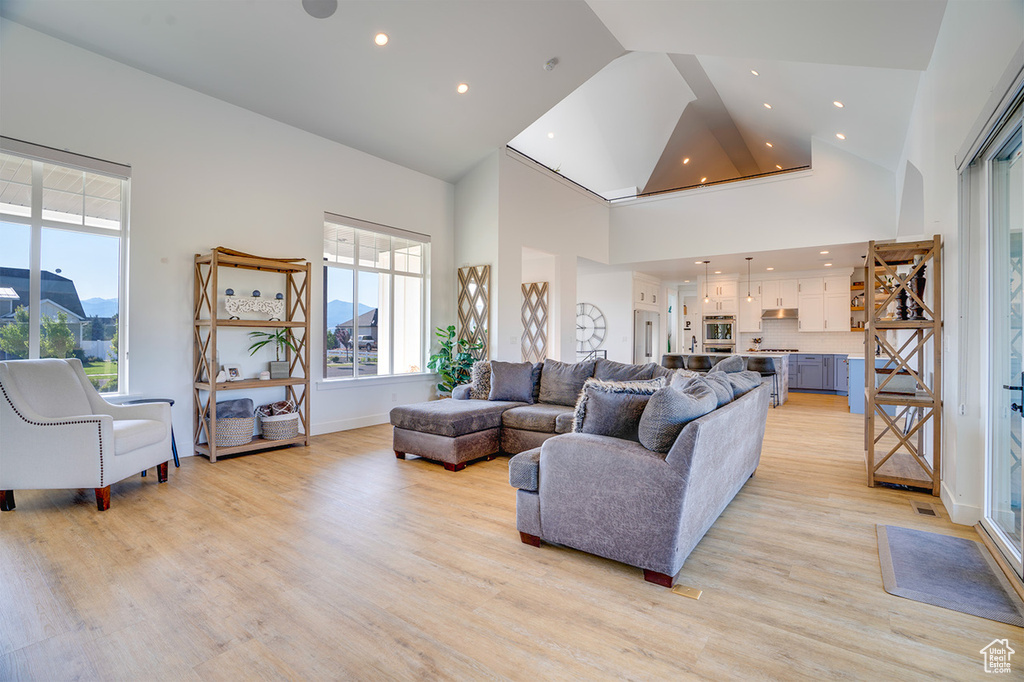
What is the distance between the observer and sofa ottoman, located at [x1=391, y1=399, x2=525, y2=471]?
13.1 feet

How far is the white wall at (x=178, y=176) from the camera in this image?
3.65m

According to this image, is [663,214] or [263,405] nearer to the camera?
[263,405]

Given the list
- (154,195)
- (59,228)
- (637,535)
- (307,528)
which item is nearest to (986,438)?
(637,535)

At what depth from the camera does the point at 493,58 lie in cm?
491

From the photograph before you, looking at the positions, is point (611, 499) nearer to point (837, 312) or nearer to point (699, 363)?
point (699, 363)

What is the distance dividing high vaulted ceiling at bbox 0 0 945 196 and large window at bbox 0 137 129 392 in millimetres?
1002

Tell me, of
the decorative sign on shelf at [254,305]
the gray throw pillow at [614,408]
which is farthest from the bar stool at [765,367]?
the decorative sign on shelf at [254,305]

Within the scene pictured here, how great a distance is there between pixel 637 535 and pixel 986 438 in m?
2.17

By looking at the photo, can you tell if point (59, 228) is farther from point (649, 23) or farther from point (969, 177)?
point (969, 177)

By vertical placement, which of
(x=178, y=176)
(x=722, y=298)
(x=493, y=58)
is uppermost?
(x=493, y=58)

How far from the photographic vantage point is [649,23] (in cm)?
437

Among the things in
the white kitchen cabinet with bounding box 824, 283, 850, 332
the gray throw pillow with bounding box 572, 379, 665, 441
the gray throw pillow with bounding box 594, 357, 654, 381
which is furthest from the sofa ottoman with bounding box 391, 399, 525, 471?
the white kitchen cabinet with bounding box 824, 283, 850, 332

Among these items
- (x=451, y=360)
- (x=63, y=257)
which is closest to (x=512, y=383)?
(x=451, y=360)

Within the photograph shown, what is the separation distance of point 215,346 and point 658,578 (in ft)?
13.1
